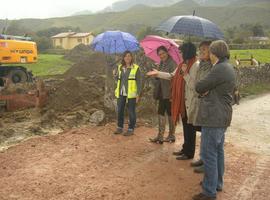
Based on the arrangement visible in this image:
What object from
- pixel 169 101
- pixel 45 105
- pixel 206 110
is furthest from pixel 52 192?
pixel 45 105

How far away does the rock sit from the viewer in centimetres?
970

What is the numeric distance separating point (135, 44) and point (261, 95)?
1016 cm

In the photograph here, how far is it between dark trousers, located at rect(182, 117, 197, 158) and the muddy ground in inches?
8.3

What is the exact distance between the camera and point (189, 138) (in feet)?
21.9

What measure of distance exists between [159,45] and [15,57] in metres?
11.4

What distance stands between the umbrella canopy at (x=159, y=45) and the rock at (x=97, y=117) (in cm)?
263

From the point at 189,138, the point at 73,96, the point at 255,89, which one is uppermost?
the point at 189,138

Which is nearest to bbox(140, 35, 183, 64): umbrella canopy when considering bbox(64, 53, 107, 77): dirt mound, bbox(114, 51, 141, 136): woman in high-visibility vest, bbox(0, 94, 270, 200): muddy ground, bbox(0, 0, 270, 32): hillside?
bbox(114, 51, 141, 136): woman in high-visibility vest

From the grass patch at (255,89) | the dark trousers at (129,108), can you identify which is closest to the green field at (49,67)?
the grass patch at (255,89)

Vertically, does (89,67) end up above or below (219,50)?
below

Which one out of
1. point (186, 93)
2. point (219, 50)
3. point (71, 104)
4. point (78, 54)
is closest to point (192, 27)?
point (186, 93)

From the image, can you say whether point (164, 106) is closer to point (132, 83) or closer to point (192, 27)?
point (132, 83)

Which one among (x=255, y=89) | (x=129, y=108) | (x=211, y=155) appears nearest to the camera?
(x=211, y=155)

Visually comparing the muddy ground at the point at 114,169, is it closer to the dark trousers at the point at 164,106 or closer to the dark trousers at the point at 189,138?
the dark trousers at the point at 189,138
